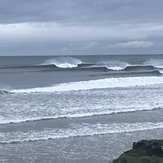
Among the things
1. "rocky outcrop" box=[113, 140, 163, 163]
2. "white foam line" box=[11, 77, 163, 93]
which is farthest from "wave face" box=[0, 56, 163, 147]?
"rocky outcrop" box=[113, 140, 163, 163]

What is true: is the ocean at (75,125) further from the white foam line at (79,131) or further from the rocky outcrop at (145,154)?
the rocky outcrop at (145,154)

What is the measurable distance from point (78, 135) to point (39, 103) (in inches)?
340

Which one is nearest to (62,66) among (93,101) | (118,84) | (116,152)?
(118,84)

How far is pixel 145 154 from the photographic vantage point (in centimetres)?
1251

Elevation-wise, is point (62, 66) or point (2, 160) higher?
point (62, 66)

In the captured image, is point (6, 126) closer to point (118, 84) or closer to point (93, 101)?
point (93, 101)

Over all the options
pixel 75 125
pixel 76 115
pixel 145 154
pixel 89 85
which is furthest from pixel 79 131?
pixel 89 85

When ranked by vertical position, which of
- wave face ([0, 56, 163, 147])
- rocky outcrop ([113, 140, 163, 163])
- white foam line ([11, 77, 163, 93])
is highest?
white foam line ([11, 77, 163, 93])

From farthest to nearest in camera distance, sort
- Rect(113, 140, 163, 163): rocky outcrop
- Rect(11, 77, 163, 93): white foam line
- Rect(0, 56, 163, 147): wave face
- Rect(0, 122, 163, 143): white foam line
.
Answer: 1. Rect(11, 77, 163, 93): white foam line
2. Rect(0, 56, 163, 147): wave face
3. Rect(0, 122, 163, 143): white foam line
4. Rect(113, 140, 163, 163): rocky outcrop

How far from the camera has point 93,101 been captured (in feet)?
85.7

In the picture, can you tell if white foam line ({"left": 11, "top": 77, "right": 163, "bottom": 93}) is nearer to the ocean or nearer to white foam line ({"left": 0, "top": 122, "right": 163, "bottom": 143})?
the ocean

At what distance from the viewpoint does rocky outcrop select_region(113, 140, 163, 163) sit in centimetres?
1166

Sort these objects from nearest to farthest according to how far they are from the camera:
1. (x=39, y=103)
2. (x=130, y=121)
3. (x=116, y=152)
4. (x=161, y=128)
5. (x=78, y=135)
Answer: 1. (x=116, y=152)
2. (x=78, y=135)
3. (x=161, y=128)
4. (x=130, y=121)
5. (x=39, y=103)

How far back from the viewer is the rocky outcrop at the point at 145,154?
11.7 m
